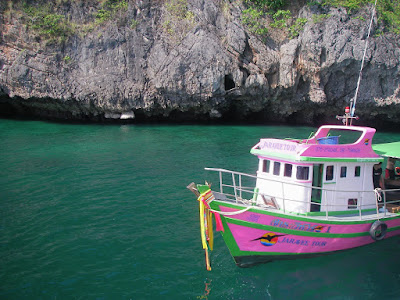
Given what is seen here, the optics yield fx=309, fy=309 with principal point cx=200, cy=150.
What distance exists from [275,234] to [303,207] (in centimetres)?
140

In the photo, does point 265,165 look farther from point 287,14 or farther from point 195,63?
point 287,14

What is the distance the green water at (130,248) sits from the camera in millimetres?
7938

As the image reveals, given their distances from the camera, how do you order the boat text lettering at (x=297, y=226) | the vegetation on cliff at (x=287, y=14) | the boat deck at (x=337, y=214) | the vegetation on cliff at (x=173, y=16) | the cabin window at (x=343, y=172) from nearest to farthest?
the boat text lettering at (x=297, y=226)
the boat deck at (x=337, y=214)
the cabin window at (x=343, y=172)
the vegetation on cliff at (x=287, y=14)
the vegetation on cliff at (x=173, y=16)

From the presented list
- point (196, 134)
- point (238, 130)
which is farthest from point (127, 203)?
point (238, 130)

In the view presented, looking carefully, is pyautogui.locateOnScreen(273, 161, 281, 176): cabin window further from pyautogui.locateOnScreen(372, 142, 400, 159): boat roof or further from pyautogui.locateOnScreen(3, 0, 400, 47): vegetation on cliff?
pyautogui.locateOnScreen(3, 0, 400, 47): vegetation on cliff

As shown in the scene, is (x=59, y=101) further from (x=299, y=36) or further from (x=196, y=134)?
(x=299, y=36)

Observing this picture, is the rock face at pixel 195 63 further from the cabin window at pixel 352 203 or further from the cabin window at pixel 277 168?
the cabin window at pixel 352 203

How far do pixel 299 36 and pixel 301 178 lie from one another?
88.0 feet

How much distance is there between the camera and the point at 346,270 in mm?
8984

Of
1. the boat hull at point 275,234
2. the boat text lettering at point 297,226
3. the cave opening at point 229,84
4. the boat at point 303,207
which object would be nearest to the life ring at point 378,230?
the boat at point 303,207

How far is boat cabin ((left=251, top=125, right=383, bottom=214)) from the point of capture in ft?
30.4

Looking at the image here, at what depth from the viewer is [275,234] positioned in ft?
28.9

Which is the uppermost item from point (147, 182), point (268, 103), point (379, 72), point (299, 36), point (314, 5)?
point (314, 5)

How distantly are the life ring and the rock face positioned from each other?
23421mm
